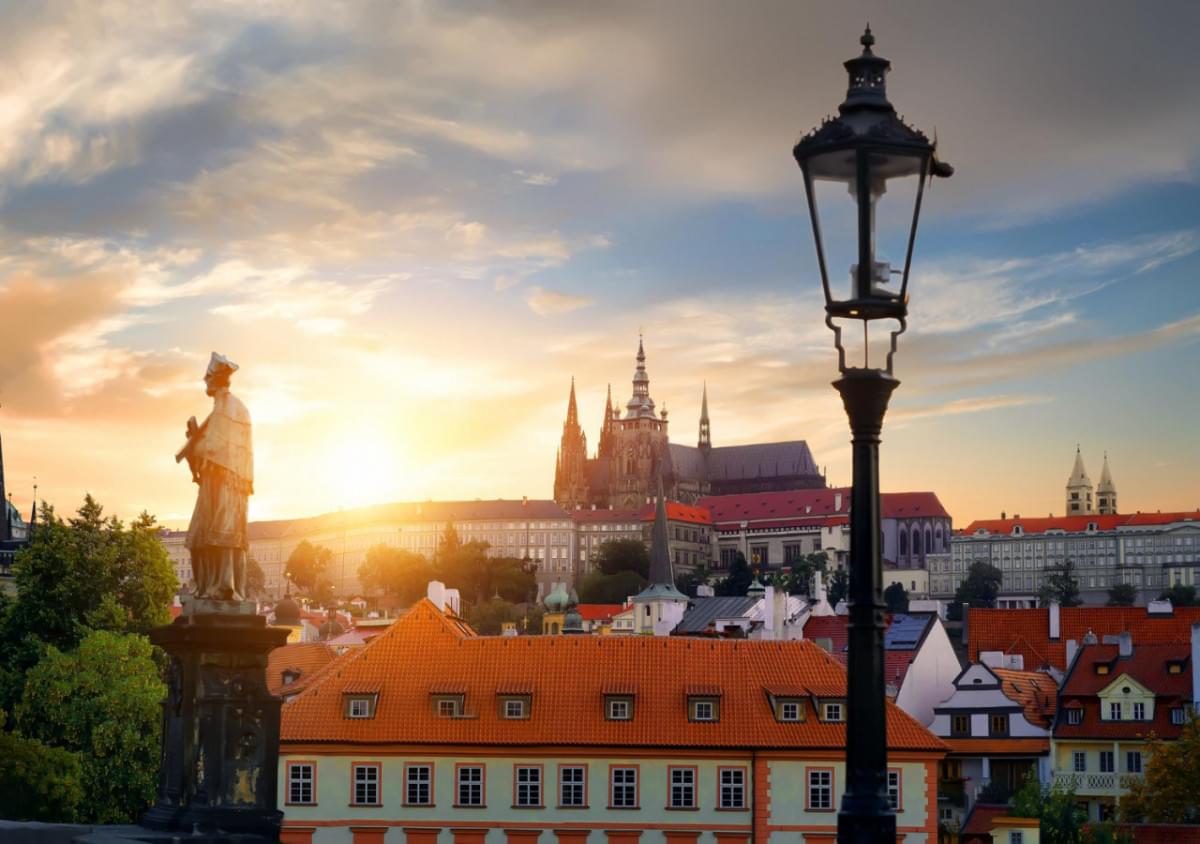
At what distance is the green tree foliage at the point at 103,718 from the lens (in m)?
54.5

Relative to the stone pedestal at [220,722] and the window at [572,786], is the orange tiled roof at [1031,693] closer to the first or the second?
the window at [572,786]

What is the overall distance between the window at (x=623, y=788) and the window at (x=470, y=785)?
11.5 feet

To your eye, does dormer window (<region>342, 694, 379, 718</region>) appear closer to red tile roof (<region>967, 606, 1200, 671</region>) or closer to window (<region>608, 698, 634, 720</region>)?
window (<region>608, 698, 634, 720</region>)

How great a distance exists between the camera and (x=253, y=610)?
13.3 m

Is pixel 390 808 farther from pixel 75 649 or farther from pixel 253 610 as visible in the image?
pixel 253 610

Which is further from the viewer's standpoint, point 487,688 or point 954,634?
point 954,634

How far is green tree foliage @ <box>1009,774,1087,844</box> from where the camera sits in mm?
49375

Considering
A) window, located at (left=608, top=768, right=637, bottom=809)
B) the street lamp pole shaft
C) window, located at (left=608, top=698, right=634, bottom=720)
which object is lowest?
window, located at (left=608, top=768, right=637, bottom=809)

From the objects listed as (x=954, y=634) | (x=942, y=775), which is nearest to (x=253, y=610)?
(x=942, y=775)

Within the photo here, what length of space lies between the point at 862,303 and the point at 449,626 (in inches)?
1890

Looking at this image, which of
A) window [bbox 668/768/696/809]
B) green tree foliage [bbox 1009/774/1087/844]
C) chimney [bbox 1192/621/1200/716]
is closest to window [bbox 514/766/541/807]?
window [bbox 668/768/696/809]

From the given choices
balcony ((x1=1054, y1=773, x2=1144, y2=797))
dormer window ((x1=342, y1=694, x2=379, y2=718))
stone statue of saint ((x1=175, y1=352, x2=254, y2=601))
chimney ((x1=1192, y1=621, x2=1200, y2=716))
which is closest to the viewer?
stone statue of saint ((x1=175, y1=352, x2=254, y2=601))

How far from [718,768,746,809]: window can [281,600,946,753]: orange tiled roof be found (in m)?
0.79

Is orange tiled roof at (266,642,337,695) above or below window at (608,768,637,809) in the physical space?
above
